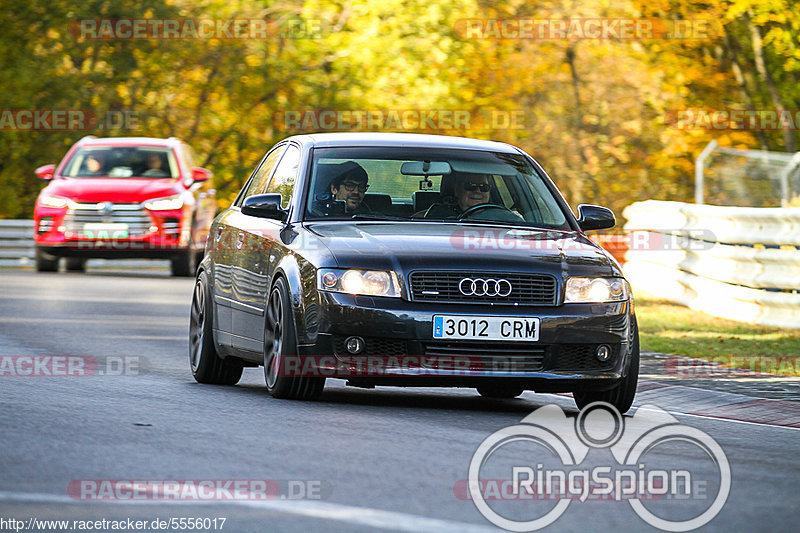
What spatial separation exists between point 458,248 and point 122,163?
1675 cm

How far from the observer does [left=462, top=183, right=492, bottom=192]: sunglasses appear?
1072cm

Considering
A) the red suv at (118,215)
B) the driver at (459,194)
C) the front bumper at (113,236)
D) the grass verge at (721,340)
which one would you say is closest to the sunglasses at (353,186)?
the driver at (459,194)

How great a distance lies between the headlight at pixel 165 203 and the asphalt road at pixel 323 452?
1196cm

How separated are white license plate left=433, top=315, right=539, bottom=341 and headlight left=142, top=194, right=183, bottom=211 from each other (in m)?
15.7

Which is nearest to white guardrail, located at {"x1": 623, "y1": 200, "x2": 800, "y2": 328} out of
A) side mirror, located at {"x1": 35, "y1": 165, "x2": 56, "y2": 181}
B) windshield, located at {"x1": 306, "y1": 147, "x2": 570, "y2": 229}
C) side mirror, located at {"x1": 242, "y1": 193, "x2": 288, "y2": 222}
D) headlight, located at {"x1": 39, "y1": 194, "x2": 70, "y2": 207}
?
windshield, located at {"x1": 306, "y1": 147, "x2": 570, "y2": 229}

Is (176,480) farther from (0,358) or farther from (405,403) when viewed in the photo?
Result: (0,358)

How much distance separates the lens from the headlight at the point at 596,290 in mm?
9586

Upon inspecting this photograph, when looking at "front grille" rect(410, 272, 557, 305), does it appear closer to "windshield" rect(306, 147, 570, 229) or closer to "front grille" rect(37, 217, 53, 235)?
"windshield" rect(306, 147, 570, 229)

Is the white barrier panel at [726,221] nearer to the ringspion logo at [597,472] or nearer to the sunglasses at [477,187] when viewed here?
the sunglasses at [477,187]

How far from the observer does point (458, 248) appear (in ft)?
31.6

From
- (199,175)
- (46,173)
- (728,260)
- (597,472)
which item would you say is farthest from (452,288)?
(46,173)

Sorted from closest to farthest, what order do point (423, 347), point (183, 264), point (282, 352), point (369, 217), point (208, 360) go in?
1. point (423, 347)
2. point (282, 352)
3. point (369, 217)
4. point (208, 360)
5. point (183, 264)

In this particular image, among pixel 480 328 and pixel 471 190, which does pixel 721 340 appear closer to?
pixel 471 190

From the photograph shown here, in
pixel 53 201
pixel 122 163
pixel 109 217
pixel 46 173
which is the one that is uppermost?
pixel 122 163
